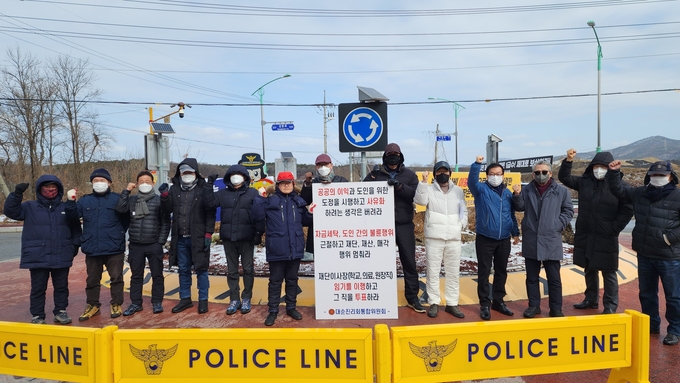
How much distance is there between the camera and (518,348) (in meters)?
2.69

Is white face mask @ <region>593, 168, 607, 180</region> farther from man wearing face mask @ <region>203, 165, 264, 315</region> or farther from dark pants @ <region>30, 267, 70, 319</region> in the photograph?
dark pants @ <region>30, 267, 70, 319</region>

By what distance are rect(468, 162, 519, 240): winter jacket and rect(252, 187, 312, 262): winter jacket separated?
2196 mm

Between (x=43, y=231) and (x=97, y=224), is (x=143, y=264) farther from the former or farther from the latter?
(x=43, y=231)

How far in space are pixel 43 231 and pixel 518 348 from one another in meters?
5.46

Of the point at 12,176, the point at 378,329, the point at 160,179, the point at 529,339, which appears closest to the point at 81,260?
the point at 160,179

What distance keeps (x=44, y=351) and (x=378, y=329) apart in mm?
2368

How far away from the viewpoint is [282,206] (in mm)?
4863

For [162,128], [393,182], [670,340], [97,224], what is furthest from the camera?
[162,128]

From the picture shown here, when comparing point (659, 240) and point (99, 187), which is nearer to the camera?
point (659, 240)

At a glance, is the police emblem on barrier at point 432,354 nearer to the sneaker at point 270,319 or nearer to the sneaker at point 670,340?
the sneaker at point 270,319

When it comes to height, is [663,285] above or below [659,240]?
below

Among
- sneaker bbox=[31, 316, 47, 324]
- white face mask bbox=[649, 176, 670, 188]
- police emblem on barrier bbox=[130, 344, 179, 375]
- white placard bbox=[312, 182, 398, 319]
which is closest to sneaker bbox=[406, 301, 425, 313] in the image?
white placard bbox=[312, 182, 398, 319]

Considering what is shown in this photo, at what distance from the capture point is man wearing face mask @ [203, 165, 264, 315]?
199 inches

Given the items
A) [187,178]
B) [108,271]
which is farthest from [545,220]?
[108,271]
